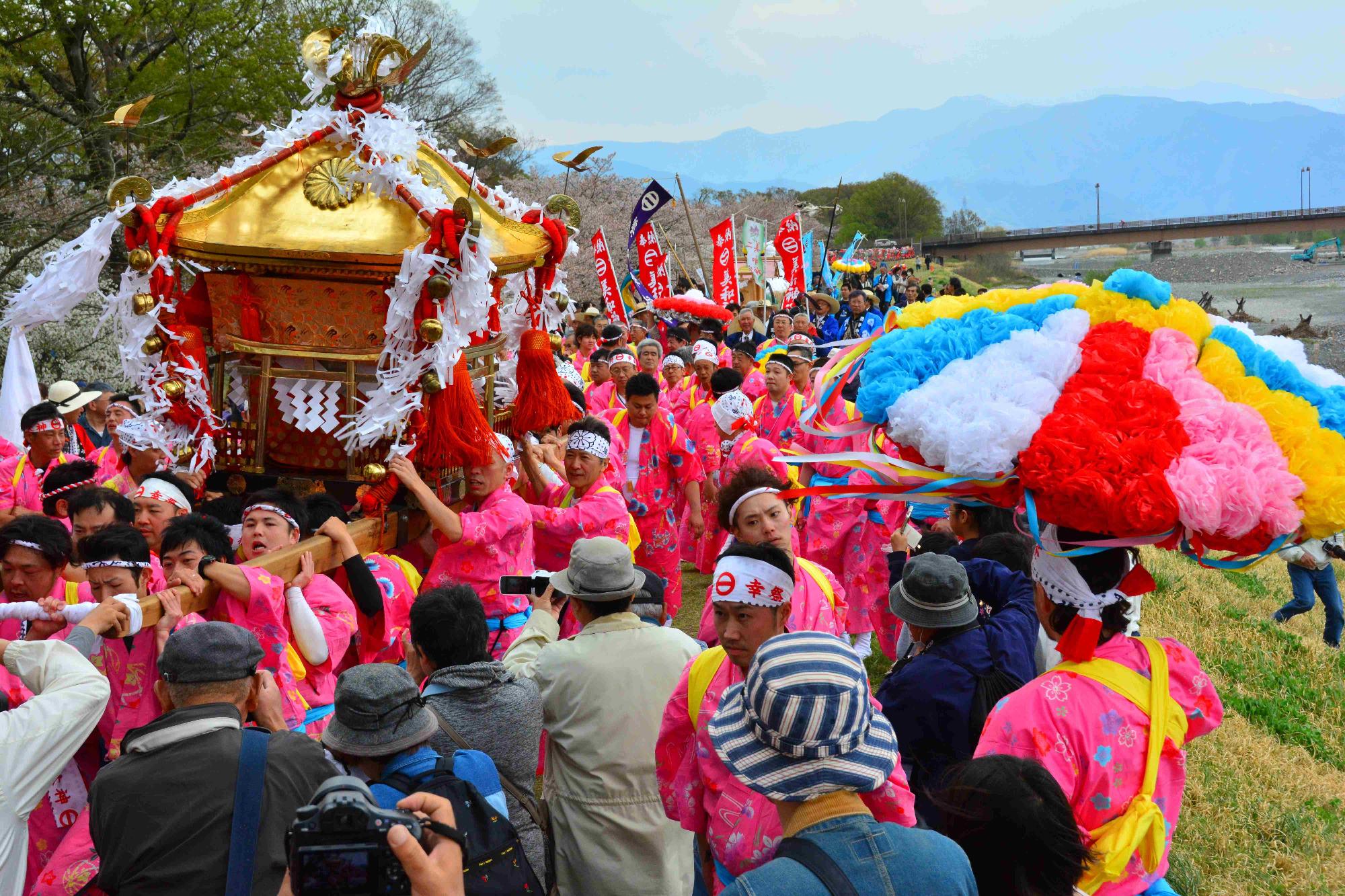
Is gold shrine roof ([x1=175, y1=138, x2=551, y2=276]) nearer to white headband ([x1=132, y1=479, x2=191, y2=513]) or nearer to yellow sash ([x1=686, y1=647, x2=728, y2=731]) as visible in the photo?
white headband ([x1=132, y1=479, x2=191, y2=513])

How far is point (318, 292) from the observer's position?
433cm

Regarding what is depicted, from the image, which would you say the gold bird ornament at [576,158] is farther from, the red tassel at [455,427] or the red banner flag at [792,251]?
the red banner flag at [792,251]

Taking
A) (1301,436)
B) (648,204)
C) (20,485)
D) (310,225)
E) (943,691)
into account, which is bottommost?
(943,691)

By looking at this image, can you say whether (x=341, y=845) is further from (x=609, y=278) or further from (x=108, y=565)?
(x=609, y=278)

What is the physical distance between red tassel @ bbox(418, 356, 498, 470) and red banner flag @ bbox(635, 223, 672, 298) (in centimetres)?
1107

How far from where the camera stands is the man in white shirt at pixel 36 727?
2.72m

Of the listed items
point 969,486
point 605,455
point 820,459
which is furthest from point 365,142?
point 969,486

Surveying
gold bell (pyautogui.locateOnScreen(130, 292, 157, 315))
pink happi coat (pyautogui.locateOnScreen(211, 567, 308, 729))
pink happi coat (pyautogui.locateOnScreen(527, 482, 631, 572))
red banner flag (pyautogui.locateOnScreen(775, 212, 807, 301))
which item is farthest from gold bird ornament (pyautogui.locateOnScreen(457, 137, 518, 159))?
red banner flag (pyautogui.locateOnScreen(775, 212, 807, 301))

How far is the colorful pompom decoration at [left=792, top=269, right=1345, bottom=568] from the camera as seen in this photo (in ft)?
7.74

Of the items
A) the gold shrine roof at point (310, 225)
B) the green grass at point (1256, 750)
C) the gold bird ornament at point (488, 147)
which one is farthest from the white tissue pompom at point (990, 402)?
the green grass at point (1256, 750)

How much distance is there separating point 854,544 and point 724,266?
10597 mm

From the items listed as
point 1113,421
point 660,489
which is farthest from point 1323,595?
point 1113,421

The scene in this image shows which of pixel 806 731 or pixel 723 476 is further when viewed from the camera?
pixel 723 476

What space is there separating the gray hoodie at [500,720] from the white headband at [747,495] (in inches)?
61.3
